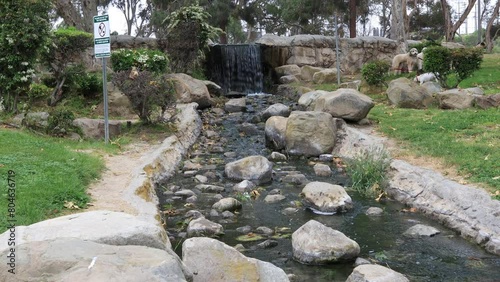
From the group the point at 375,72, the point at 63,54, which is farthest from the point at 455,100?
the point at 63,54

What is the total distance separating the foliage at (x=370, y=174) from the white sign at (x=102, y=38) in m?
4.83

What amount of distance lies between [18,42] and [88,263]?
354 inches

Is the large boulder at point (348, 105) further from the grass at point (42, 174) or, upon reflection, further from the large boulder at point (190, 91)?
the grass at point (42, 174)

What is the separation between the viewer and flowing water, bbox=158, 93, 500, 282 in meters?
5.48

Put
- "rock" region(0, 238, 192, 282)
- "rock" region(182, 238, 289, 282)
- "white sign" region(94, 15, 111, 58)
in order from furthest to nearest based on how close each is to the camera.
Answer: "white sign" region(94, 15, 111, 58), "rock" region(182, 238, 289, 282), "rock" region(0, 238, 192, 282)

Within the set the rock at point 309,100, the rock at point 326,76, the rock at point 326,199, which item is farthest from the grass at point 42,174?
the rock at point 326,76

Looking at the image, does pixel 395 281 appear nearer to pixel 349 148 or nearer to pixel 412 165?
pixel 412 165

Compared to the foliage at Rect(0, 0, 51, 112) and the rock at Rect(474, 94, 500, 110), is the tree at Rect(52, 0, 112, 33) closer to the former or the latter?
the foliage at Rect(0, 0, 51, 112)

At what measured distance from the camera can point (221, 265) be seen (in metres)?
4.42

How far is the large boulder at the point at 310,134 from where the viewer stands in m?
11.3

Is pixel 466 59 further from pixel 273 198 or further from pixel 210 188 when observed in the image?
pixel 210 188

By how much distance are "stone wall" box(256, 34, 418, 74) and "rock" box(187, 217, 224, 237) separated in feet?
57.8

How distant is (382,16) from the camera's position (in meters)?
49.1

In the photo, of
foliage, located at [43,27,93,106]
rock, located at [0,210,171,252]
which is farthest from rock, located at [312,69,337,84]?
rock, located at [0,210,171,252]
